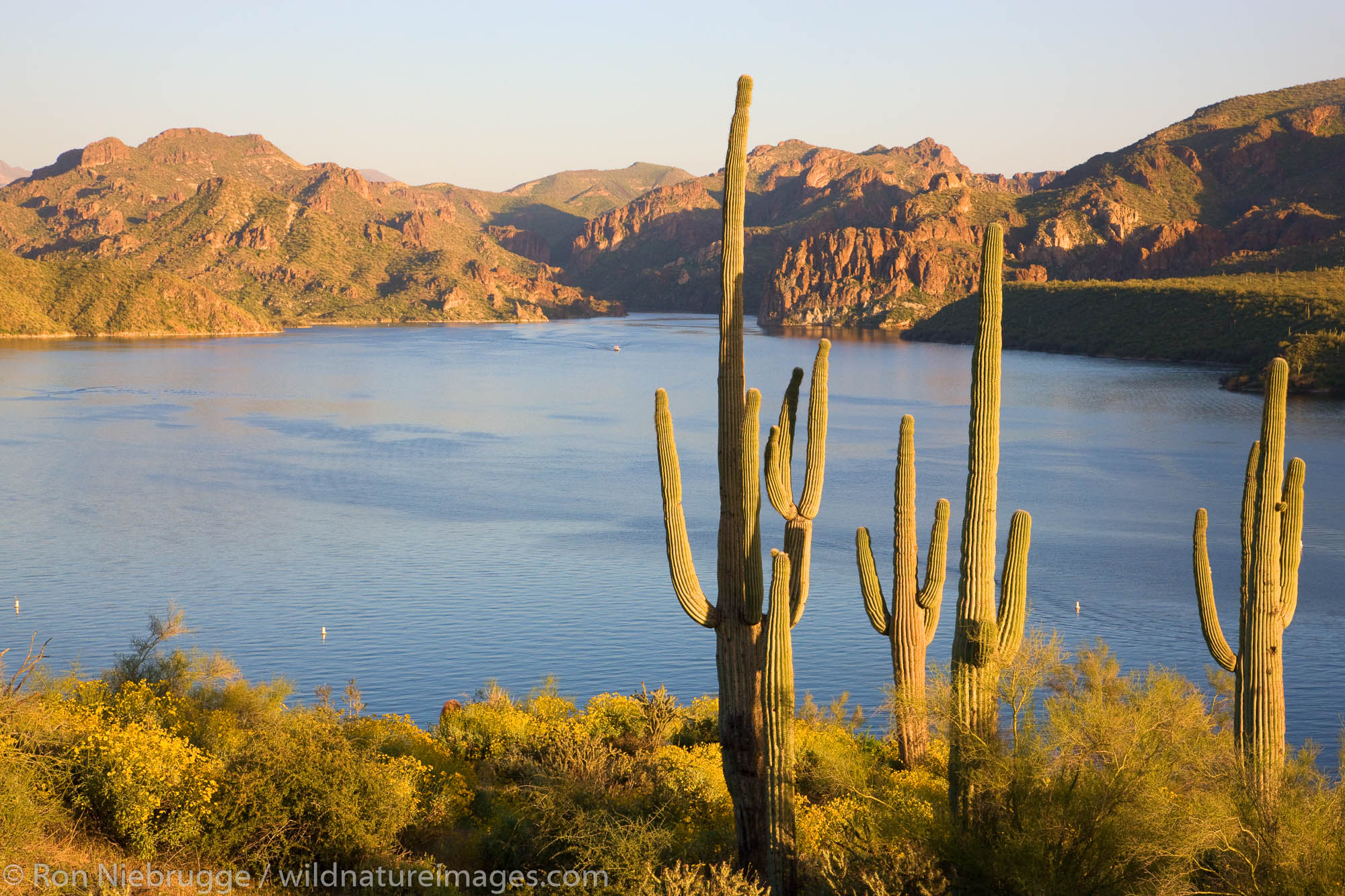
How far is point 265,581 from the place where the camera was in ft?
103

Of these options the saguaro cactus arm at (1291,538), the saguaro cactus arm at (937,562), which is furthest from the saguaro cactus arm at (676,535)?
the saguaro cactus arm at (1291,538)

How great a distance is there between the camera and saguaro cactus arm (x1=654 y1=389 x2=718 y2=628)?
10.7 meters

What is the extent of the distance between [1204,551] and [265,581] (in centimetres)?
2597

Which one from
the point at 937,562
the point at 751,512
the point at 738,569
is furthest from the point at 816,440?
the point at 937,562

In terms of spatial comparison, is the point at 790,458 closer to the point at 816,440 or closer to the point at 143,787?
the point at 816,440

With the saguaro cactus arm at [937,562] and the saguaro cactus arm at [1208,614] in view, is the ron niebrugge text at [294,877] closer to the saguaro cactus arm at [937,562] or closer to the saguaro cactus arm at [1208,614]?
the saguaro cactus arm at [937,562]

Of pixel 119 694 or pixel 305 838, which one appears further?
pixel 119 694

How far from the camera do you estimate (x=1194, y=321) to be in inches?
4277

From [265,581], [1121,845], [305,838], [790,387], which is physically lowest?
[265,581]

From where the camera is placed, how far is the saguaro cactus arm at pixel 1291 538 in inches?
463

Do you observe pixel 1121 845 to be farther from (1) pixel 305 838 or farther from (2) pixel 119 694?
(2) pixel 119 694

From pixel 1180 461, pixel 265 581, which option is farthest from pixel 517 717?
pixel 1180 461

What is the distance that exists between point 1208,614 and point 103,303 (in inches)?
6568

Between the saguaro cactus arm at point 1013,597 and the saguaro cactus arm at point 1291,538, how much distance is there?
3.66 meters
